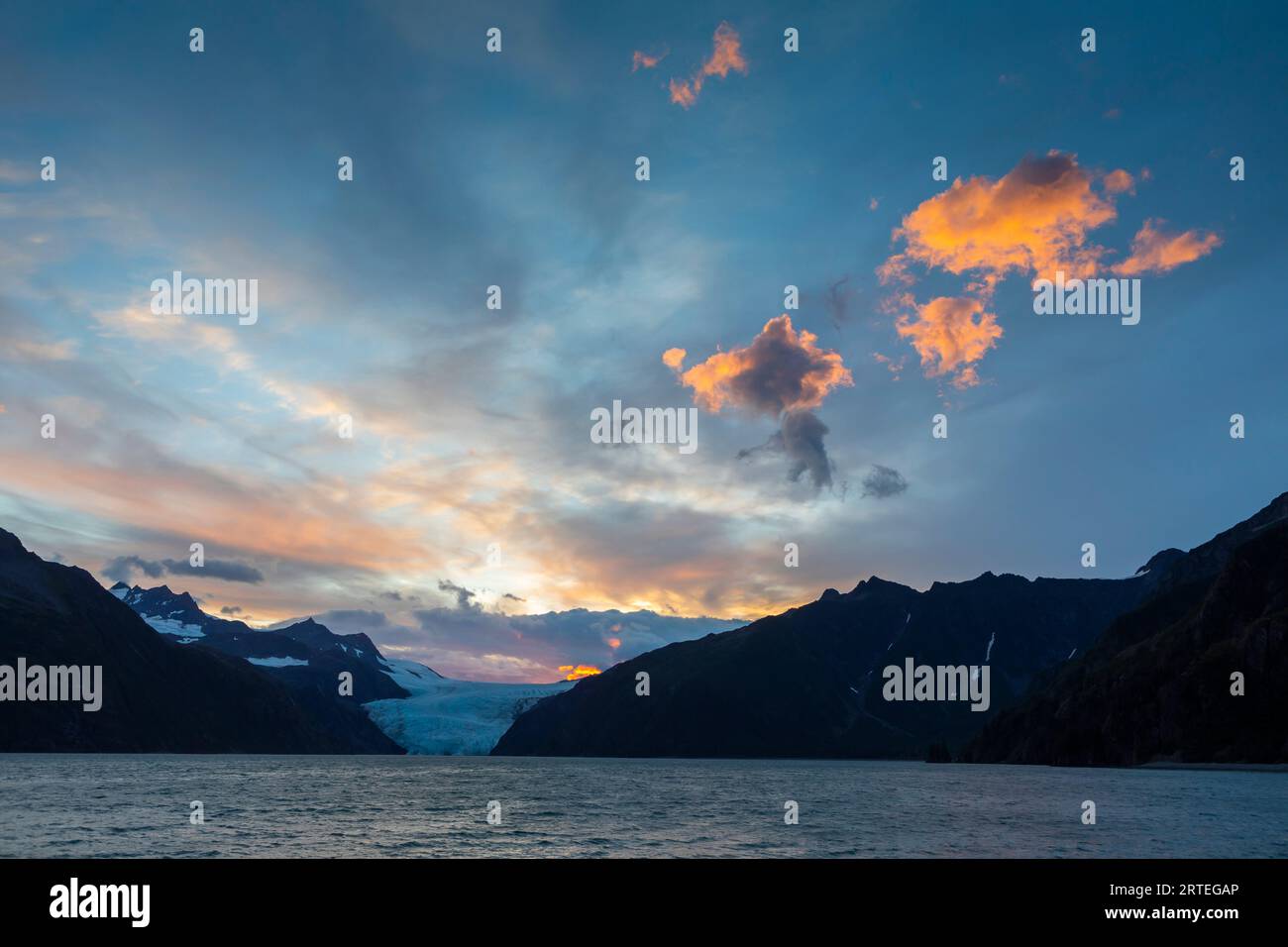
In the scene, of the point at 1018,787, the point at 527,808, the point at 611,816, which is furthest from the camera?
the point at 1018,787

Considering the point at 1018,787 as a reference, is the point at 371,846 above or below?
above

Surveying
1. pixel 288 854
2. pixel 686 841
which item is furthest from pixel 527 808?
pixel 288 854
